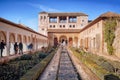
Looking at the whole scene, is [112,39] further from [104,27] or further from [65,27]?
[65,27]

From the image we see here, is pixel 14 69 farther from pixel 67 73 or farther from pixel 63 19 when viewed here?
pixel 63 19

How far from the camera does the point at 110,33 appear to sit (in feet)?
68.1

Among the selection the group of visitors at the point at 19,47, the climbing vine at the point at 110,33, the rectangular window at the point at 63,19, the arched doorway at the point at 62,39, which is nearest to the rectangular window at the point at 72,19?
the rectangular window at the point at 63,19

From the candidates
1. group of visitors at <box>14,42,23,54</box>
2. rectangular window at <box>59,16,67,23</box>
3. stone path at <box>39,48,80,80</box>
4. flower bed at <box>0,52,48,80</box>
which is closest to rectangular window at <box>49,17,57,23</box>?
rectangular window at <box>59,16,67,23</box>

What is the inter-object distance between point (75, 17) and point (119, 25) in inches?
1674

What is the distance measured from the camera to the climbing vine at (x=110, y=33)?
2050cm

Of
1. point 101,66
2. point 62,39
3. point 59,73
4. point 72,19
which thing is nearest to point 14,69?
point 59,73

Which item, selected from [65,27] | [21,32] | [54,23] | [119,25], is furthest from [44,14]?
[119,25]

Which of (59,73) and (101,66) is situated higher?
(101,66)

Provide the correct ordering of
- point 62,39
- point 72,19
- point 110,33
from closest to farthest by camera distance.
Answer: point 110,33 → point 62,39 → point 72,19

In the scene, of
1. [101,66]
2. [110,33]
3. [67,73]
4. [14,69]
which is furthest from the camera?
[110,33]

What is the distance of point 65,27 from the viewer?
60.4 m

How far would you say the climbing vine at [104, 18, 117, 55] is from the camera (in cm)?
2050

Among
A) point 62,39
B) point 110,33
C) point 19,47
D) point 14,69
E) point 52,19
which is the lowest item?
point 14,69
